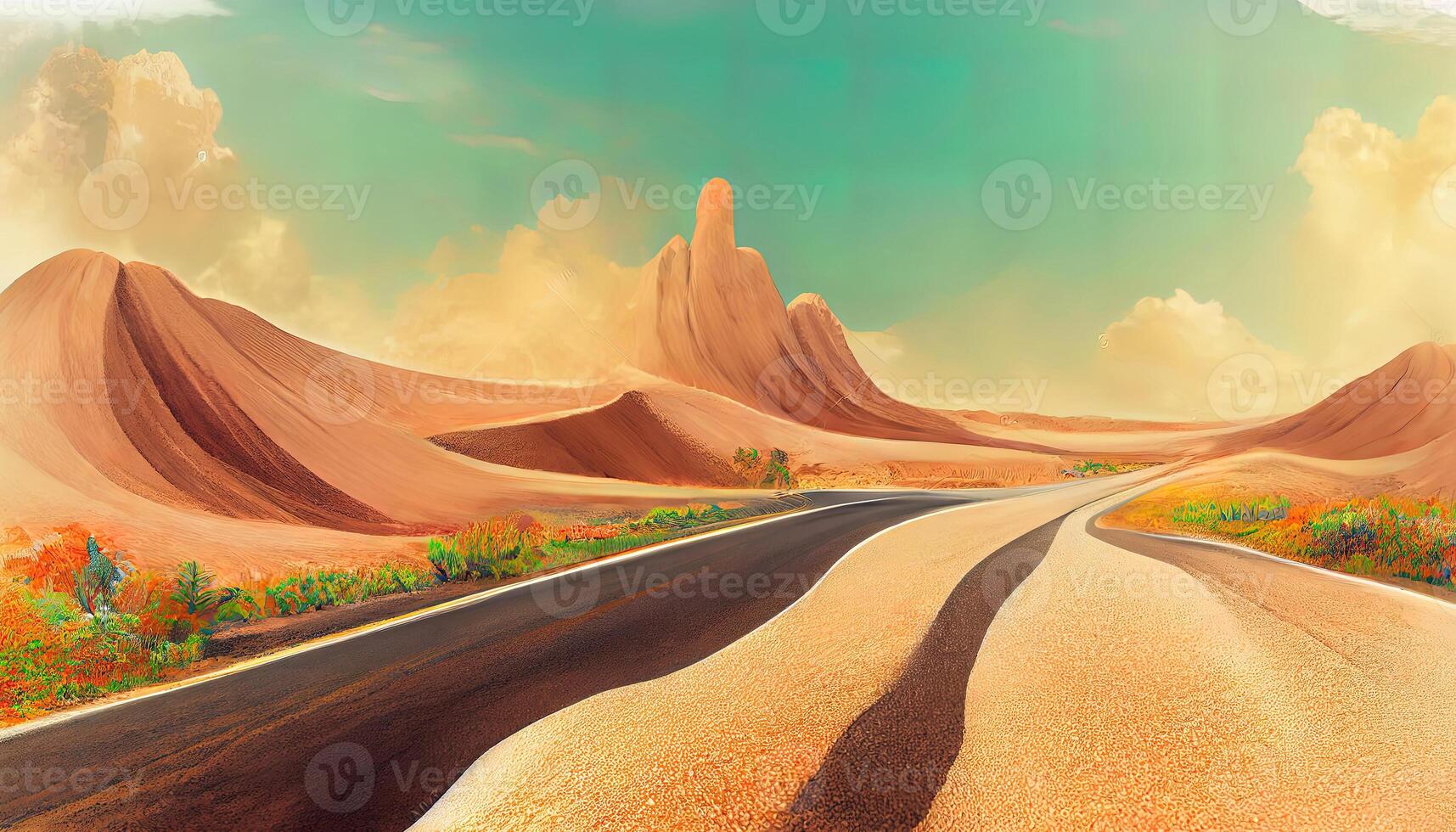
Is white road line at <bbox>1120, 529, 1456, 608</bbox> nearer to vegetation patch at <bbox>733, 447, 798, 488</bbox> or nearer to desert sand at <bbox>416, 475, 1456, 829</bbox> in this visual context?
desert sand at <bbox>416, 475, 1456, 829</bbox>

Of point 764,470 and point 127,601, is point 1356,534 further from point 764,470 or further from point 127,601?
point 764,470

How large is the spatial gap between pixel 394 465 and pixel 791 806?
31.5m

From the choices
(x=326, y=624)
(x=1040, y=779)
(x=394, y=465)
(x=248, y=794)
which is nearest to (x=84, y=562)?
(x=326, y=624)

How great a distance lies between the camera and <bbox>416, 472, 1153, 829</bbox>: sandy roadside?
321 cm

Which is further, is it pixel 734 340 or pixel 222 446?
pixel 734 340

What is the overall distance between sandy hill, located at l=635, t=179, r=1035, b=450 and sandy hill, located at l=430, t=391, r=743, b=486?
1794 inches

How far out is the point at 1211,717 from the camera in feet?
13.8

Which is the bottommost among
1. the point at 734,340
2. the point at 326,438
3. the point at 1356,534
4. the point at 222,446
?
the point at 1356,534

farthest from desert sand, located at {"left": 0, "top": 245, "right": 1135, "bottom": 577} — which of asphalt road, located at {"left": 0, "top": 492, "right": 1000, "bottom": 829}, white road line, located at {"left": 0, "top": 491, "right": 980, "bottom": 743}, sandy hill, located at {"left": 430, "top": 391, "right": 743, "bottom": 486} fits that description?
asphalt road, located at {"left": 0, "top": 492, "right": 1000, "bottom": 829}

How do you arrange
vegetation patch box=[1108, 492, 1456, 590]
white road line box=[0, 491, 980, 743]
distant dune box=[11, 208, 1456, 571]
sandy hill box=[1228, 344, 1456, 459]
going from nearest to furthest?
1. white road line box=[0, 491, 980, 743]
2. vegetation patch box=[1108, 492, 1456, 590]
3. distant dune box=[11, 208, 1456, 571]
4. sandy hill box=[1228, 344, 1456, 459]

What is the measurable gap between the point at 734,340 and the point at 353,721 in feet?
366

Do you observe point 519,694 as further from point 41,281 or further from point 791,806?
point 41,281

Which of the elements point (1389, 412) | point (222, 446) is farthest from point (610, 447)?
point (1389, 412)

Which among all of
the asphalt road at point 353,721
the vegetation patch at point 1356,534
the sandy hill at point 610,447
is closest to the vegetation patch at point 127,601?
the asphalt road at point 353,721
